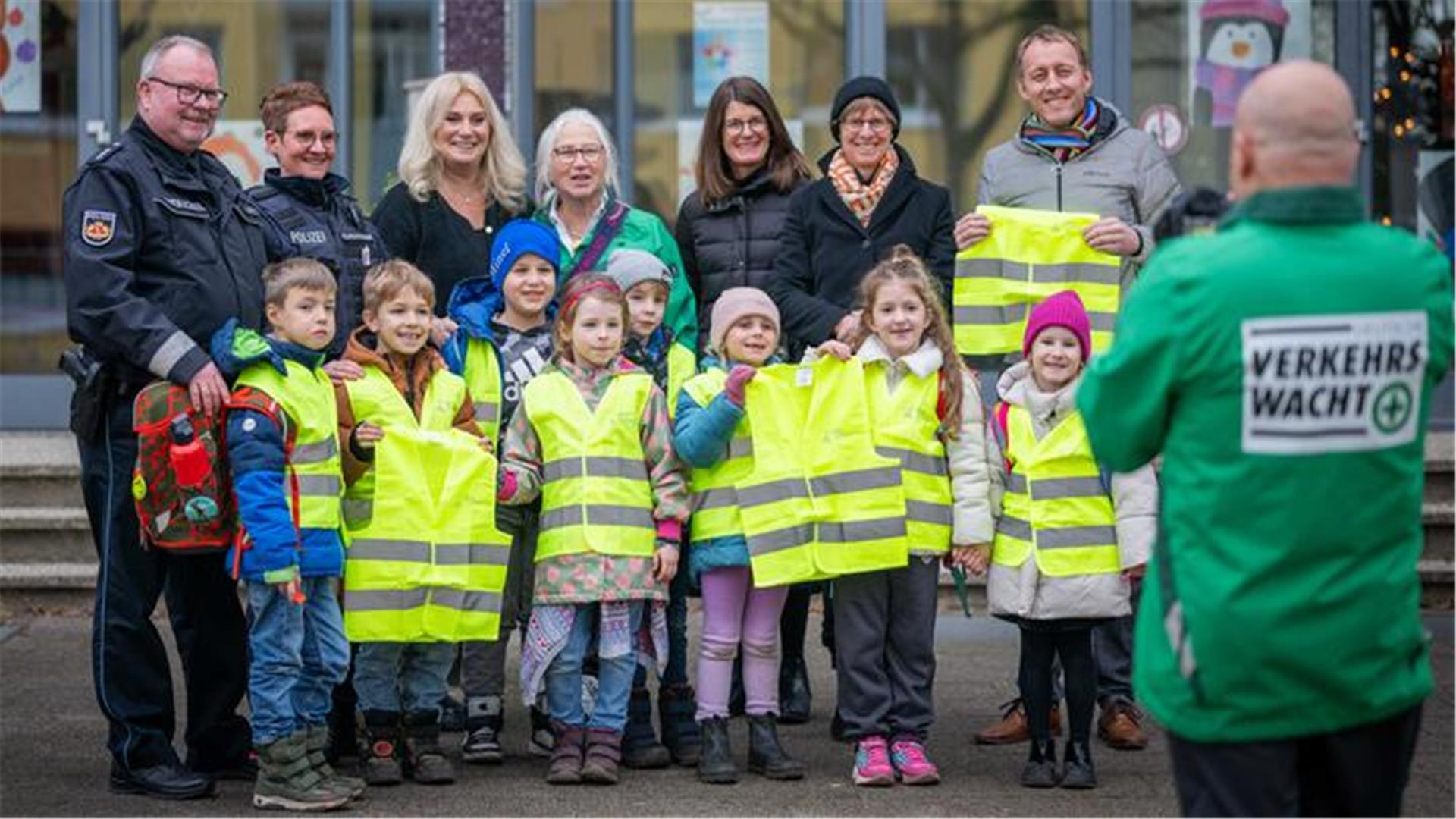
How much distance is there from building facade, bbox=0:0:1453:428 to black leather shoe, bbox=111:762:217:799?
577cm

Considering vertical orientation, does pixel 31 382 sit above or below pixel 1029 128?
below

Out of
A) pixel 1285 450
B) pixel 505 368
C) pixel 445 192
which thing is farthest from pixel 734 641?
pixel 1285 450

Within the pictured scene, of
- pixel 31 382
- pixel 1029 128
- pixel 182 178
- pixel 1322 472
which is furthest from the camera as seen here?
pixel 31 382

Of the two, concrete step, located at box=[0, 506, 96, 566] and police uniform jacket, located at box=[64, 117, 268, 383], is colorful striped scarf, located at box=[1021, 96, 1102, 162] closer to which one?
police uniform jacket, located at box=[64, 117, 268, 383]

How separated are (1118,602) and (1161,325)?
2805mm

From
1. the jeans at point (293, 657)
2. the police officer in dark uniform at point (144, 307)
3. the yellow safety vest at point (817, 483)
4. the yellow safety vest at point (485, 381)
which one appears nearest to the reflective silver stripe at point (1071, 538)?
the yellow safety vest at point (817, 483)

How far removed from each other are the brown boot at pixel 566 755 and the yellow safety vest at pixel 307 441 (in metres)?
0.97

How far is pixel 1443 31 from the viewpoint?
40.0 feet

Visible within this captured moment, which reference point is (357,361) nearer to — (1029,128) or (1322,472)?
(1029,128)

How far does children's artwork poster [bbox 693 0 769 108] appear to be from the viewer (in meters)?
12.3

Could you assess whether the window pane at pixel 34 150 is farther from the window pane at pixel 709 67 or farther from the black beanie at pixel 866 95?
the black beanie at pixel 866 95

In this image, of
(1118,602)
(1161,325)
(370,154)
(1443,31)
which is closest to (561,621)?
(1118,602)

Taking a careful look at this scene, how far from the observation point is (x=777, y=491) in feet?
22.1

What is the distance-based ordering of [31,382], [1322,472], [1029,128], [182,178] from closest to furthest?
[1322,472] < [182,178] < [1029,128] < [31,382]
